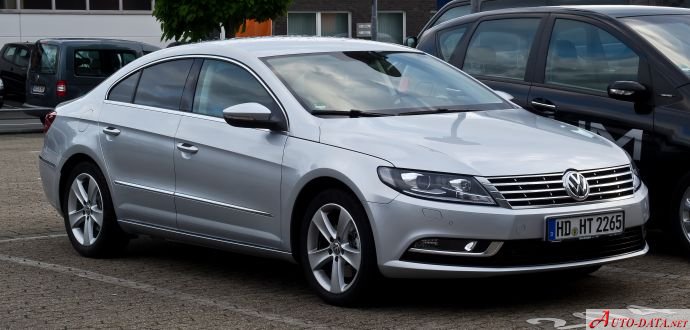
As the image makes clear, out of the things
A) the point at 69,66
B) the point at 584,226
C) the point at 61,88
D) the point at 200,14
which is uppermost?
the point at 584,226

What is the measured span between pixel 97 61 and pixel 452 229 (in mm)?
19476

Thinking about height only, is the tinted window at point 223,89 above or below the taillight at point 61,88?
above

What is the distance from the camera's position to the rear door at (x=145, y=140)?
8195 millimetres

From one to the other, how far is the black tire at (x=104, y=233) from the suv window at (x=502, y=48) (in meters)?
3.02

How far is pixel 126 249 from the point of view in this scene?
9328 millimetres

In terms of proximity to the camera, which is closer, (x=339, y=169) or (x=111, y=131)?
(x=339, y=169)

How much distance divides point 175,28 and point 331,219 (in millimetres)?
28392

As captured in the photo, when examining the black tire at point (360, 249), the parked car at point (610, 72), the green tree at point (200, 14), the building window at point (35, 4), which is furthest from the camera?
the building window at point (35, 4)

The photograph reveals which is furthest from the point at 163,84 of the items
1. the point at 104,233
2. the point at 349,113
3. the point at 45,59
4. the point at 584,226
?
the point at 45,59

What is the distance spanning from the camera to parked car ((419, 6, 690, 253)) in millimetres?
8586

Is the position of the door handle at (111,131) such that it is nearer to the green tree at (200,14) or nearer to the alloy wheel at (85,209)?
the alloy wheel at (85,209)

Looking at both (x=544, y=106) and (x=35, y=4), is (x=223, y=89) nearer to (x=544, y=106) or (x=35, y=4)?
(x=544, y=106)

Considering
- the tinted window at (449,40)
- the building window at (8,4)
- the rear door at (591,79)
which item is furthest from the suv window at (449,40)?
the building window at (8,4)

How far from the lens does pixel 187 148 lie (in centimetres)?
794
